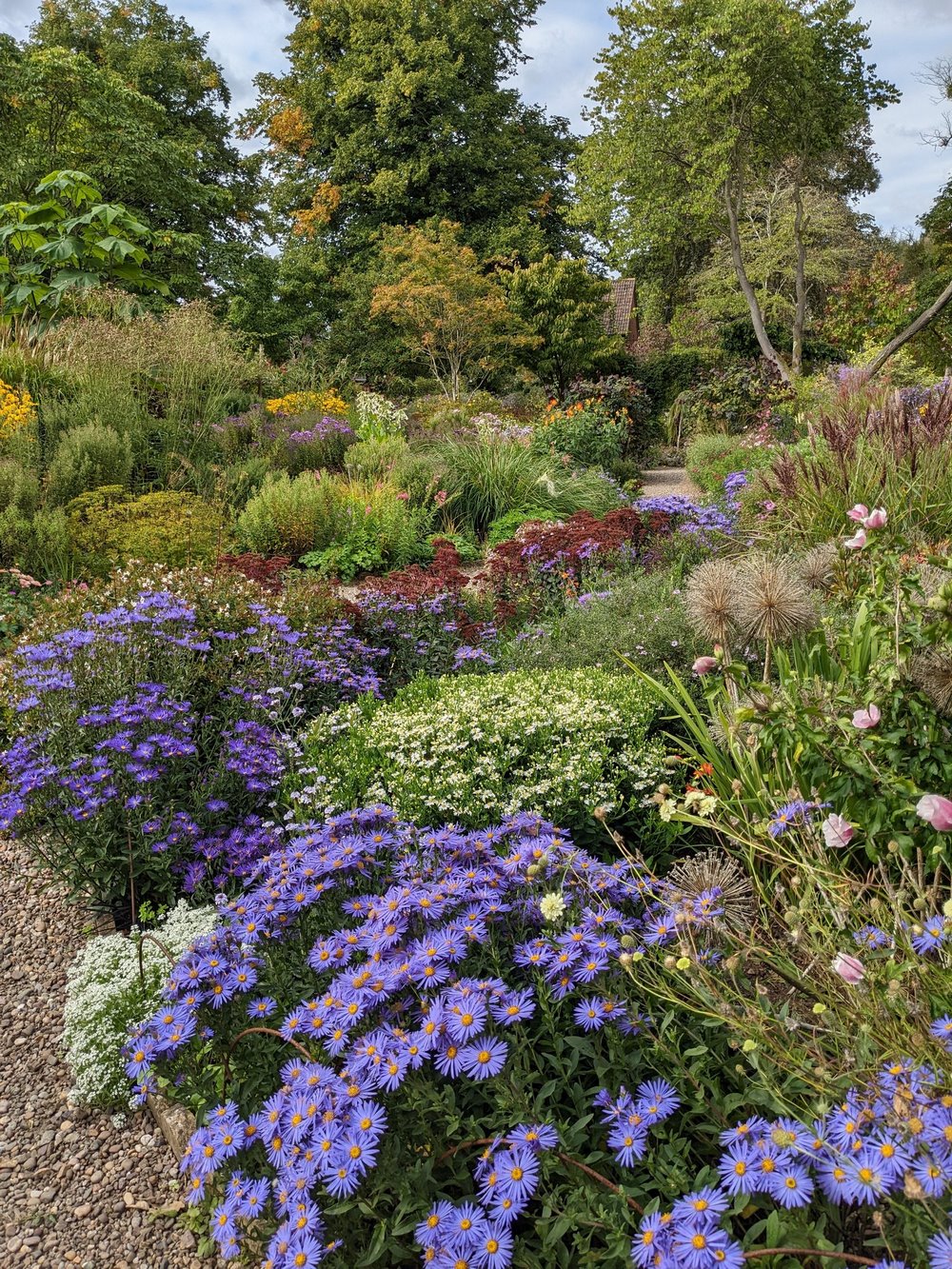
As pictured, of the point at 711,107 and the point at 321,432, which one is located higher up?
the point at 711,107

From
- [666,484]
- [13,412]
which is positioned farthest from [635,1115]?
[666,484]

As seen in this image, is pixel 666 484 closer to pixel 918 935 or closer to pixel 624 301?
pixel 918 935

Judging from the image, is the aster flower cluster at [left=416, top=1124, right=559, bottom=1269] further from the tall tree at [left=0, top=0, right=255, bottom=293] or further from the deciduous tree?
the tall tree at [left=0, top=0, right=255, bottom=293]

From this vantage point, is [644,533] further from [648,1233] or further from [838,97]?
[838,97]

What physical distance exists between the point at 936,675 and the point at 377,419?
9.16 m

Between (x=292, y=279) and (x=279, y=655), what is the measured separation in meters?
19.3

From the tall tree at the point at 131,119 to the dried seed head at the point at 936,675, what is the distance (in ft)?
55.2

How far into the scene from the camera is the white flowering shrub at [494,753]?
2441mm

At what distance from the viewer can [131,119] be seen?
54.6 ft

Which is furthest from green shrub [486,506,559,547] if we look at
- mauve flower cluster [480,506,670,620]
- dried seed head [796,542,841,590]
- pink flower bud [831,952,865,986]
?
pink flower bud [831,952,865,986]

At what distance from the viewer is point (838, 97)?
16188mm

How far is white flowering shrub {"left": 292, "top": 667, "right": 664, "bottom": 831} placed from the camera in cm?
244

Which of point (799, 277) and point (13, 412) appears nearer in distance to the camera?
point (13, 412)

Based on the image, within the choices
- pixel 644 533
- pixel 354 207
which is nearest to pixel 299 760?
pixel 644 533
